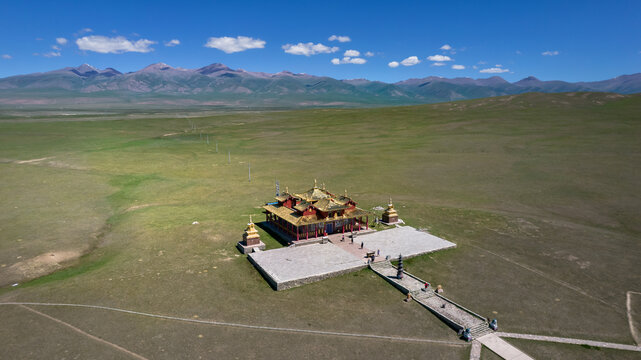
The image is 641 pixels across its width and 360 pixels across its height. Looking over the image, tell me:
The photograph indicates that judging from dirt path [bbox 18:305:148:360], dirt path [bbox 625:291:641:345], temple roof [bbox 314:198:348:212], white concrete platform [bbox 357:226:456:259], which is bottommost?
dirt path [bbox 18:305:148:360]

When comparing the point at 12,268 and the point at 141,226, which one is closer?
the point at 12,268

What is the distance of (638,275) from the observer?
32.8 meters

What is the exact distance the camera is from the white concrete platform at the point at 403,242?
37391 millimetres

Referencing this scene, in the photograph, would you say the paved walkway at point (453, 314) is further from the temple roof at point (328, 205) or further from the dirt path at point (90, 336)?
the dirt path at point (90, 336)

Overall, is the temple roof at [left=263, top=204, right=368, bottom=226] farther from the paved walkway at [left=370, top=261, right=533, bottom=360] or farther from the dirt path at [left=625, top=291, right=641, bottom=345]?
the dirt path at [left=625, top=291, right=641, bottom=345]

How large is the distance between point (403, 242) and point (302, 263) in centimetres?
1264

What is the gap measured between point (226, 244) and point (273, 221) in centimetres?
797

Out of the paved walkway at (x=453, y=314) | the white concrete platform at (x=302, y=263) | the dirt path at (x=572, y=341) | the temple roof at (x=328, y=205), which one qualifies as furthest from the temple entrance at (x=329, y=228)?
the dirt path at (x=572, y=341)

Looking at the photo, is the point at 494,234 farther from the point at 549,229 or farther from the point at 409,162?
the point at 409,162

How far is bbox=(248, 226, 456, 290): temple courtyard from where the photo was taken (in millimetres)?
31984

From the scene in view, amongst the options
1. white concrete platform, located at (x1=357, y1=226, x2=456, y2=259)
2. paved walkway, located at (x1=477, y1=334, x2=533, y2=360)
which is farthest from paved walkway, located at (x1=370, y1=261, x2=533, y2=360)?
white concrete platform, located at (x1=357, y1=226, x2=456, y2=259)

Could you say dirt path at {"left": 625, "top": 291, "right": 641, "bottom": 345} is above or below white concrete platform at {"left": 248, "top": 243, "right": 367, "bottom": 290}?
below

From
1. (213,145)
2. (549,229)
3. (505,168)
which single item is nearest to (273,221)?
(549,229)

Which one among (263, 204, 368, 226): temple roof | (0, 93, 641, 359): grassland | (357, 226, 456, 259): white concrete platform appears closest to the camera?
(0, 93, 641, 359): grassland
